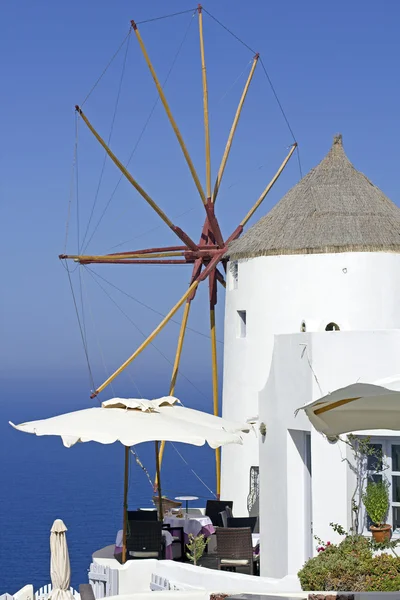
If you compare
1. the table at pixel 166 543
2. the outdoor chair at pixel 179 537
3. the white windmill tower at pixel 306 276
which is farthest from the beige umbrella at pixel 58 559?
the white windmill tower at pixel 306 276

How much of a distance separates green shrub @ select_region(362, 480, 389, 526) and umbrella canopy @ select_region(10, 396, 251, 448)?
2069 millimetres

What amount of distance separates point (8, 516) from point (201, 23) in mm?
75590

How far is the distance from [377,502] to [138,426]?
11.7 ft

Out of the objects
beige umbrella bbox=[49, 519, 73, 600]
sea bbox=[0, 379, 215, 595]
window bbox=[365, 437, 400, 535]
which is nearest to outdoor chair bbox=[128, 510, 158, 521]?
beige umbrella bbox=[49, 519, 73, 600]

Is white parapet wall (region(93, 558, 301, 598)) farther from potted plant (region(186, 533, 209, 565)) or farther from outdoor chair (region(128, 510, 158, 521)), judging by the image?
outdoor chair (region(128, 510, 158, 521))

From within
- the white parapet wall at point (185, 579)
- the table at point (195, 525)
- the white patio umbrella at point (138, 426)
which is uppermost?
the white patio umbrella at point (138, 426)

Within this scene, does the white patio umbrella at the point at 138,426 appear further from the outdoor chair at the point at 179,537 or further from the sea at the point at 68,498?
the sea at the point at 68,498

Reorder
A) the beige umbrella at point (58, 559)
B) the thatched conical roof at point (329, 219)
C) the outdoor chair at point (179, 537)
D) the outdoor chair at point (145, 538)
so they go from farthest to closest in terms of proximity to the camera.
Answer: the thatched conical roof at point (329, 219)
the outdoor chair at point (179, 537)
the outdoor chair at point (145, 538)
the beige umbrella at point (58, 559)

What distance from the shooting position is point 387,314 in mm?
21719

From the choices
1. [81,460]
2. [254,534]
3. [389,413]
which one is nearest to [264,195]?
[254,534]

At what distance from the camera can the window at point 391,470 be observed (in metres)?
16.0

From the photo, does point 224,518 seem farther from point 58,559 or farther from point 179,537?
point 58,559

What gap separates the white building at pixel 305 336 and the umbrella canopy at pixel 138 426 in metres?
1.12

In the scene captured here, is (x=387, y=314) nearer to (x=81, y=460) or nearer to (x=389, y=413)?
(x=389, y=413)
